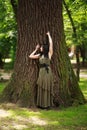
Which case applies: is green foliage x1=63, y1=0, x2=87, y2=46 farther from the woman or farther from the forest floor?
the forest floor

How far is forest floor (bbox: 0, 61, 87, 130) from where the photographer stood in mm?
7973

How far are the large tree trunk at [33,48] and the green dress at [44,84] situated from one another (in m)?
0.24

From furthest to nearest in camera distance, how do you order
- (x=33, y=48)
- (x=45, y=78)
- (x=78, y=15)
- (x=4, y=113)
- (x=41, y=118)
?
(x=78, y=15)
(x=33, y=48)
(x=45, y=78)
(x=4, y=113)
(x=41, y=118)

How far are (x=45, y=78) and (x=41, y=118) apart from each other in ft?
4.61

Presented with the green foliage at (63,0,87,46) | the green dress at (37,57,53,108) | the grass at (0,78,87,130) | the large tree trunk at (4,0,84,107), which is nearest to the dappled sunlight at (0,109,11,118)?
the grass at (0,78,87,130)

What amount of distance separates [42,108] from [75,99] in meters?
1.18

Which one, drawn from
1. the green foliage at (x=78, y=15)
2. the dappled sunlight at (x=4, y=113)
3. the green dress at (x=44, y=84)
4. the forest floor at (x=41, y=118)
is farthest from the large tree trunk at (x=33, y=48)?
the green foliage at (x=78, y=15)

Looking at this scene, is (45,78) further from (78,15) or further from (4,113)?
(78,15)

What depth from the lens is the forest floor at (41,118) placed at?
26.2 feet

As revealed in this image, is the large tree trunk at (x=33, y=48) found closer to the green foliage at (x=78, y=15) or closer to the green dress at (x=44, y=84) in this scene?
the green dress at (x=44, y=84)

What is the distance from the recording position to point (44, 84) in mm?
9930

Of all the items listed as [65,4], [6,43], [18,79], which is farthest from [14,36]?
[18,79]

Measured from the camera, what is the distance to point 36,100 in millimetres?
10172

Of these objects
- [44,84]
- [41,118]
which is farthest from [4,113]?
[44,84]
